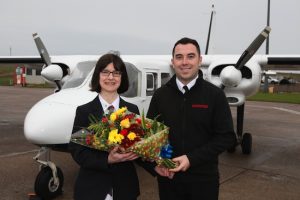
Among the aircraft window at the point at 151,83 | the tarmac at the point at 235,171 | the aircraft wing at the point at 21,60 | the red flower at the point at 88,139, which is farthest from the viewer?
the aircraft wing at the point at 21,60

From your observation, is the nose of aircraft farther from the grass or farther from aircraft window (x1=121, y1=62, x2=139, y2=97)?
the grass

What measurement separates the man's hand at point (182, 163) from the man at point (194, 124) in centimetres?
5

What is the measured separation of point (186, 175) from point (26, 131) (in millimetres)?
2493

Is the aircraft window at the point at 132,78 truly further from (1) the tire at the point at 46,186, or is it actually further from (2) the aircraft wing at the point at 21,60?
(2) the aircraft wing at the point at 21,60

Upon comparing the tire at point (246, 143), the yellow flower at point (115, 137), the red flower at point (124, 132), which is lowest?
the tire at point (246, 143)

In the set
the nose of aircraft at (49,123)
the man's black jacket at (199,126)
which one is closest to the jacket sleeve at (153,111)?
the man's black jacket at (199,126)

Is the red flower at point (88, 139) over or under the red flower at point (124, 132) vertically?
under

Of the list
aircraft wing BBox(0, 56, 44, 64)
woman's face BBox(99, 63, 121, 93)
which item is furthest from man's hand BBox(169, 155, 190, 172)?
aircraft wing BBox(0, 56, 44, 64)

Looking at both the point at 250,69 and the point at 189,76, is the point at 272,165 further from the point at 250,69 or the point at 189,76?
the point at 189,76

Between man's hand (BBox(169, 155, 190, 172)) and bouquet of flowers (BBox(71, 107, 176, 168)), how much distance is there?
4cm

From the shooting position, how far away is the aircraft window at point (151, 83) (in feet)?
21.6

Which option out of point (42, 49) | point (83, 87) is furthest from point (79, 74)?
point (42, 49)

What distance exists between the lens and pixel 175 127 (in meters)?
2.61

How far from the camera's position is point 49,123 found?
432cm
